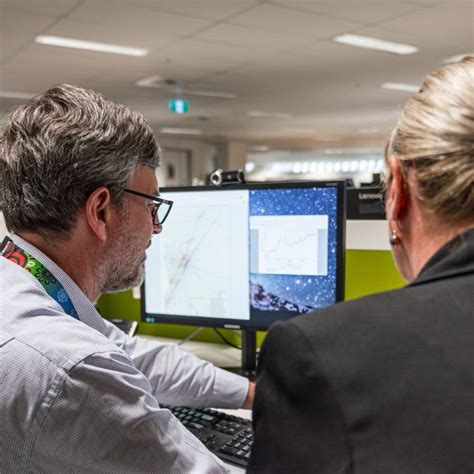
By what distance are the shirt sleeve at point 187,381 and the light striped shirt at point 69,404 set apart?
410 millimetres

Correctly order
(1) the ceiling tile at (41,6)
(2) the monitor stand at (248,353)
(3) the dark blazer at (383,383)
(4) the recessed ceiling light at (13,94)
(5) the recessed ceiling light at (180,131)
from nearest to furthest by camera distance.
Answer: (3) the dark blazer at (383,383) → (2) the monitor stand at (248,353) → (1) the ceiling tile at (41,6) → (4) the recessed ceiling light at (13,94) → (5) the recessed ceiling light at (180,131)

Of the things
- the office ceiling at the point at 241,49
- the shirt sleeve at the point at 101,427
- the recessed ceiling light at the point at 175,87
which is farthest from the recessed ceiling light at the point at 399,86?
the shirt sleeve at the point at 101,427

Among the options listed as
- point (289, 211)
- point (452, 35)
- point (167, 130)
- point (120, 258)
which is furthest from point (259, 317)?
point (167, 130)

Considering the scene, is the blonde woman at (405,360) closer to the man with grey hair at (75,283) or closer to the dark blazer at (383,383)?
the dark blazer at (383,383)

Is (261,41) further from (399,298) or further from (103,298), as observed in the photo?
(399,298)

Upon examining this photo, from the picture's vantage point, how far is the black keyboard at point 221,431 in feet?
3.21

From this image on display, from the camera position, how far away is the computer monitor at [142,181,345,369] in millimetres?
1302

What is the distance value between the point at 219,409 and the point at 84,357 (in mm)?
Answer: 597

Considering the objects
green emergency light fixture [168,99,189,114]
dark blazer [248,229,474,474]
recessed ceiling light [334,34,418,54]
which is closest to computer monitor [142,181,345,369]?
dark blazer [248,229,474,474]

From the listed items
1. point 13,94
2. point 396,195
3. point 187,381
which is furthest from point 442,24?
point 13,94

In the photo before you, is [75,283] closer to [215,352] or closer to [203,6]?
[215,352]

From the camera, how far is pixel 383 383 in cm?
52

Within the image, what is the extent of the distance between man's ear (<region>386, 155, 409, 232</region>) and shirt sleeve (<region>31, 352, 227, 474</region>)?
1.35 feet

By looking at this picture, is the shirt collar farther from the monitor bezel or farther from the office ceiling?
the office ceiling
